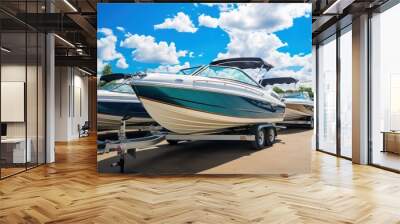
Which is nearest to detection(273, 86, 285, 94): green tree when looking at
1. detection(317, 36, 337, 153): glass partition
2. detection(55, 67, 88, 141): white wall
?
detection(317, 36, 337, 153): glass partition

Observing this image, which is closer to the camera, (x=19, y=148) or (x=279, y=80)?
(x=279, y=80)

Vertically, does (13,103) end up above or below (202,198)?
above

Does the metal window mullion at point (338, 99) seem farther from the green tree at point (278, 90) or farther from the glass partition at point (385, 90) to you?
the green tree at point (278, 90)

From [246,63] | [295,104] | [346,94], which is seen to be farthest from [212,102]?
[346,94]

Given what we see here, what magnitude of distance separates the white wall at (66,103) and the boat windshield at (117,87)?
28.2ft

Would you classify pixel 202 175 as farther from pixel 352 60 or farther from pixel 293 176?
pixel 352 60

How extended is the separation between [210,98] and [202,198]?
184cm

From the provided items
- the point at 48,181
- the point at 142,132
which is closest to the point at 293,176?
the point at 142,132

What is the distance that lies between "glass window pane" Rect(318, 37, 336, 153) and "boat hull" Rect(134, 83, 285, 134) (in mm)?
3625

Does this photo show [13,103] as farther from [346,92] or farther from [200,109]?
[346,92]

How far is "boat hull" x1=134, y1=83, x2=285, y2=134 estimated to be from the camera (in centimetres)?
576

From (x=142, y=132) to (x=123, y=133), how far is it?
0.31 metres

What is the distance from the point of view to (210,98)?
19.2 feet

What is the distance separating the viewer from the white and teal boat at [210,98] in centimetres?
577
